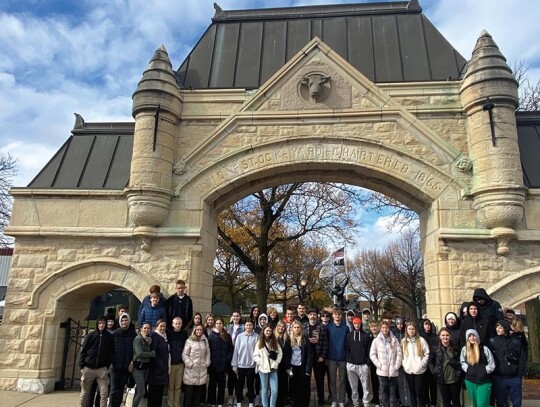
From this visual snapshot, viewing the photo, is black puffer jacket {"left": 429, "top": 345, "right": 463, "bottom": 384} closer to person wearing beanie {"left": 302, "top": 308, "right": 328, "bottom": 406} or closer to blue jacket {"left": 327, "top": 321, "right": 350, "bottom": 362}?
blue jacket {"left": 327, "top": 321, "right": 350, "bottom": 362}

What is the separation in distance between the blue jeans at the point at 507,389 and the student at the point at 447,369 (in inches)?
18.9

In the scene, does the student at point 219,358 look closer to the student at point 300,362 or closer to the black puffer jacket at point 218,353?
the black puffer jacket at point 218,353

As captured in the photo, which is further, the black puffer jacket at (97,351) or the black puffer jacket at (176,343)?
the black puffer jacket at (176,343)

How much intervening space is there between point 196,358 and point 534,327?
1176cm

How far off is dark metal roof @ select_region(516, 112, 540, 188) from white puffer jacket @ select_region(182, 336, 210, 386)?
6.56 m

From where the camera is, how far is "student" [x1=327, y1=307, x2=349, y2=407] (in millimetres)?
6633

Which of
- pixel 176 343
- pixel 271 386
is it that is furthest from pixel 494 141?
pixel 176 343

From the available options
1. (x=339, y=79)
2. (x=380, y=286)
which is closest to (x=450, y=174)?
(x=339, y=79)

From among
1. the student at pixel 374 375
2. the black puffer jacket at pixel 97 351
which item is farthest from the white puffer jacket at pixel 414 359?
the black puffer jacket at pixel 97 351

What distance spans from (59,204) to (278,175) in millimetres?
4462

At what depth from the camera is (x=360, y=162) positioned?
813 cm

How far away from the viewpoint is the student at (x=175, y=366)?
6238 millimetres

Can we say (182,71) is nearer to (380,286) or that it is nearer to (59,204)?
(59,204)

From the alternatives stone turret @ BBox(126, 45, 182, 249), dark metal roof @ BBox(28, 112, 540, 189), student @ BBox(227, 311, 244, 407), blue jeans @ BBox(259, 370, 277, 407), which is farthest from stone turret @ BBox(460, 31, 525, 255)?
stone turret @ BBox(126, 45, 182, 249)
